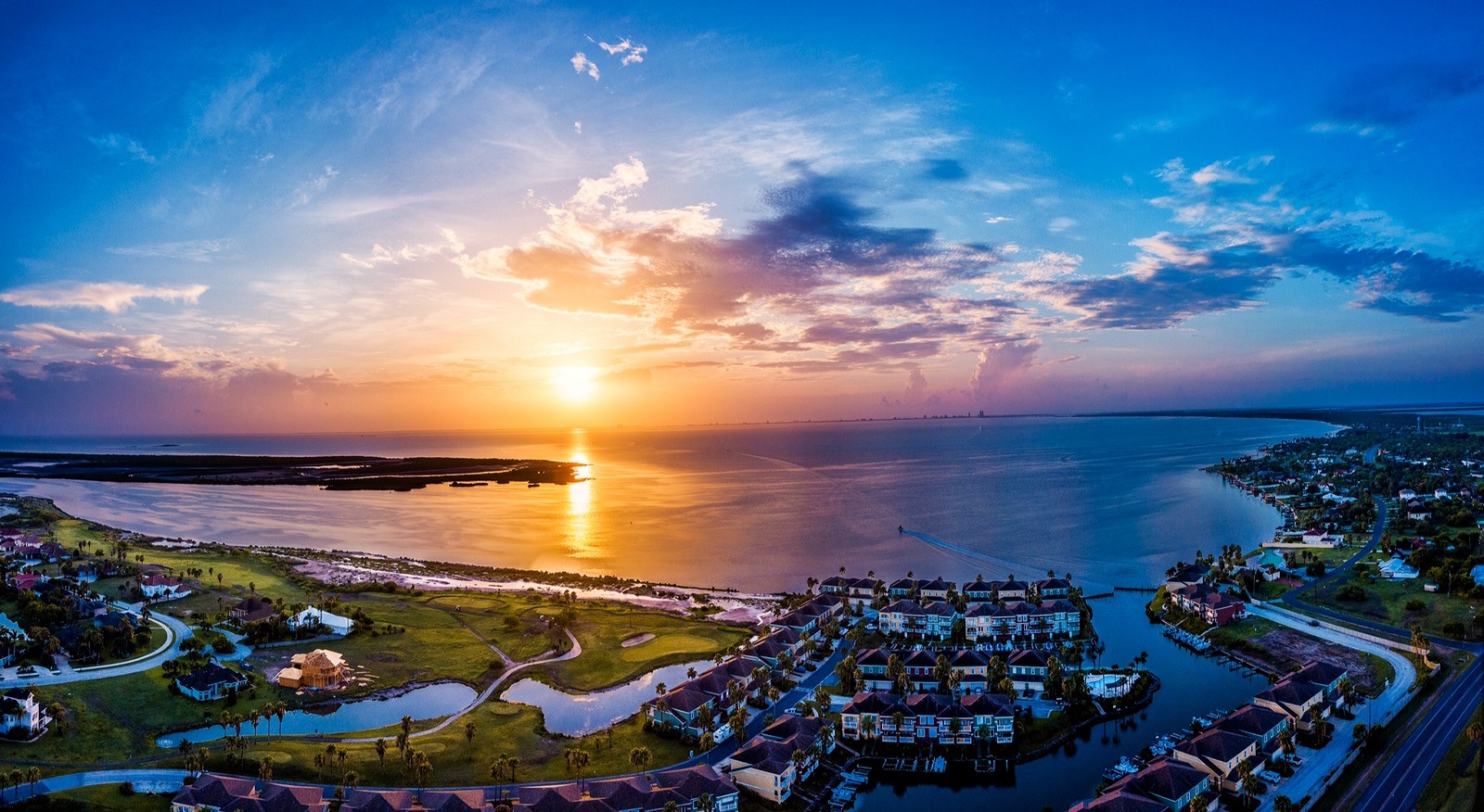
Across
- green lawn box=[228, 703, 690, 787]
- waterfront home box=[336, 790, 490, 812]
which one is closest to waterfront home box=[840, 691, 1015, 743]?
green lawn box=[228, 703, 690, 787]

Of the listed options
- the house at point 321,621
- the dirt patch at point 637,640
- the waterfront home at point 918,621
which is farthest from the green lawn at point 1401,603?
the house at point 321,621

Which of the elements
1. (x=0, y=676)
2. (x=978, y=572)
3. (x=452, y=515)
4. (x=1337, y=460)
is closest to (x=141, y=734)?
(x=0, y=676)

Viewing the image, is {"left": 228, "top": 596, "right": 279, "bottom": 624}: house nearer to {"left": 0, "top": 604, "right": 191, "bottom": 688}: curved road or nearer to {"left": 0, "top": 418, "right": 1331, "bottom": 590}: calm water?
{"left": 0, "top": 604, "right": 191, "bottom": 688}: curved road

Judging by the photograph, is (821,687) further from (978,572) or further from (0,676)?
(0,676)

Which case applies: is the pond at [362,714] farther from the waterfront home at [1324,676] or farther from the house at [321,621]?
the waterfront home at [1324,676]

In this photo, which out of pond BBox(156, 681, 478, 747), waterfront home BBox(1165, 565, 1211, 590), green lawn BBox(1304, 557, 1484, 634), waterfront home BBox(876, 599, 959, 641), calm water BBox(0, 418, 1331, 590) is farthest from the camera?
calm water BBox(0, 418, 1331, 590)

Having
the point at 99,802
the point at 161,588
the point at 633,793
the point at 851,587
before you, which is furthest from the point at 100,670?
the point at 851,587
